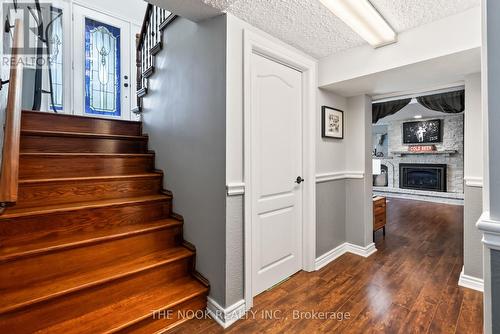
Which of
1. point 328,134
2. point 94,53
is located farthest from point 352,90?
point 94,53

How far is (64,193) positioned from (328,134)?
2.55 meters

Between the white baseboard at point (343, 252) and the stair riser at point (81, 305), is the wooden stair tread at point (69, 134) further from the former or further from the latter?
Result: the white baseboard at point (343, 252)

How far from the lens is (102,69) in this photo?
Result: 4230 mm

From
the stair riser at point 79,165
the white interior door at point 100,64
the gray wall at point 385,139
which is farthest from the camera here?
the gray wall at point 385,139

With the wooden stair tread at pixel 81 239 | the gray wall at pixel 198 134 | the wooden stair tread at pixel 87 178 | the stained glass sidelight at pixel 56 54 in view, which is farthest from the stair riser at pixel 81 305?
the stained glass sidelight at pixel 56 54

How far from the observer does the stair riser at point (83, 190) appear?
1775 mm

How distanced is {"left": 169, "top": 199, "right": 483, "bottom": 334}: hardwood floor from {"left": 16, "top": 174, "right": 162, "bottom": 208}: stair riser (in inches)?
49.1

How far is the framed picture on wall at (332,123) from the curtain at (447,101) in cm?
232

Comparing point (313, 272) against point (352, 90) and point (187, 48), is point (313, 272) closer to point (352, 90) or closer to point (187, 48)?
point (352, 90)

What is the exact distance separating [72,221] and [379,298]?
8.25ft

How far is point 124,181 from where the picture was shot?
2215 millimetres

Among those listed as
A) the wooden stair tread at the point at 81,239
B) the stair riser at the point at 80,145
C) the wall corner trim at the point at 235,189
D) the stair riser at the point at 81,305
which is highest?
the stair riser at the point at 80,145

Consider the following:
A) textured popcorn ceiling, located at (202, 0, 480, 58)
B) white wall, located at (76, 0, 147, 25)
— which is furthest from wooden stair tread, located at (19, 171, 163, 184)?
white wall, located at (76, 0, 147, 25)

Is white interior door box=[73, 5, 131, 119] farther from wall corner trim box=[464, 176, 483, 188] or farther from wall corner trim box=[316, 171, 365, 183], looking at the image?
wall corner trim box=[464, 176, 483, 188]
